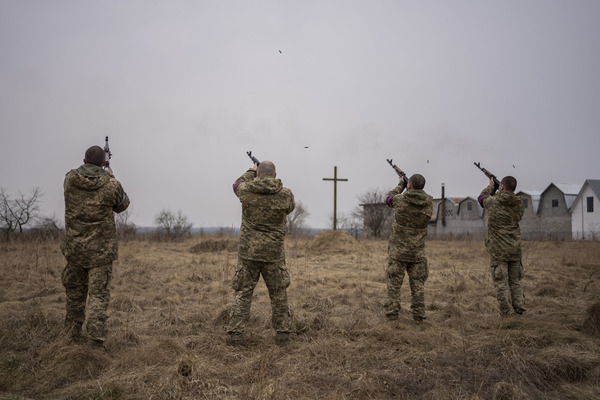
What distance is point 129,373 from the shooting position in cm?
412

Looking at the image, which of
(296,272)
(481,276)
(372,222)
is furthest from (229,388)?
(372,222)

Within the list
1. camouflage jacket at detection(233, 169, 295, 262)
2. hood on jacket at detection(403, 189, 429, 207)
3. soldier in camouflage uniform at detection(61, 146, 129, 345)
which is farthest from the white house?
soldier in camouflage uniform at detection(61, 146, 129, 345)

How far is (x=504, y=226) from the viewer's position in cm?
688

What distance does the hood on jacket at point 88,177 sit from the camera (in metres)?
4.83

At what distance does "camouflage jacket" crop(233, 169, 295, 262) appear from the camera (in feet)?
17.2

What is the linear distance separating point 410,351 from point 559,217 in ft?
126

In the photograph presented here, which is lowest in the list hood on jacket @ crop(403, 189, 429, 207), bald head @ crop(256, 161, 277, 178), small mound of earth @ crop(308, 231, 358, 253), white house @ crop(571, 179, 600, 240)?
small mound of earth @ crop(308, 231, 358, 253)

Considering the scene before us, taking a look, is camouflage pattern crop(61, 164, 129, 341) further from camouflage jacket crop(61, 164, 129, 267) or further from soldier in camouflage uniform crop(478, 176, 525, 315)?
soldier in camouflage uniform crop(478, 176, 525, 315)

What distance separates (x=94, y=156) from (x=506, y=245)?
20.0 ft

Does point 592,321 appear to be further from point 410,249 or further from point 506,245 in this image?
point 410,249

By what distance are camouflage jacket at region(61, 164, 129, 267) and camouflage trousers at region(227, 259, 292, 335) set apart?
1.55 m

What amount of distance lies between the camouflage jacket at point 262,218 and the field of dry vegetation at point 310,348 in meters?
1.14

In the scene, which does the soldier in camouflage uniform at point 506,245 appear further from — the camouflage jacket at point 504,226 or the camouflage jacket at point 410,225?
the camouflage jacket at point 410,225

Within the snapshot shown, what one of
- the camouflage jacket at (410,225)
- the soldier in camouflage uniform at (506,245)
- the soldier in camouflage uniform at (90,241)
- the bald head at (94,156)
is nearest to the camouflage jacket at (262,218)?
the soldier in camouflage uniform at (90,241)
